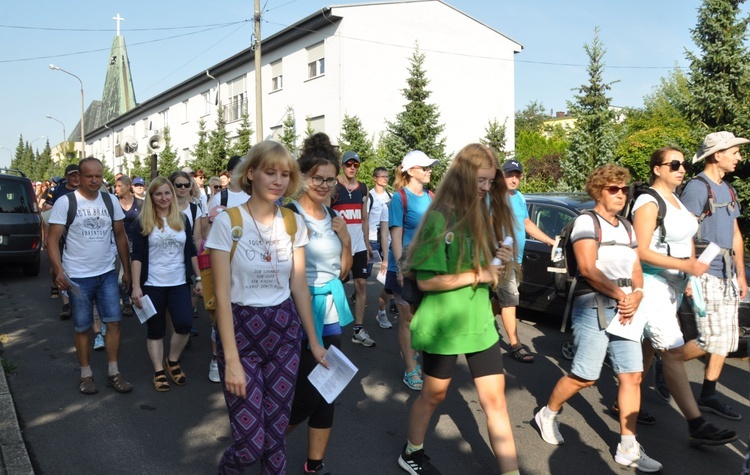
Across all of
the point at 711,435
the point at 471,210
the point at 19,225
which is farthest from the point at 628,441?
the point at 19,225

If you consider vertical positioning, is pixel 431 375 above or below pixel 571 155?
below

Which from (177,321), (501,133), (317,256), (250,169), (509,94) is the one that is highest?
(509,94)

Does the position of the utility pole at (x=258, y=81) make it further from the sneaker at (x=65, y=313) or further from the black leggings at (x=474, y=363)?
the black leggings at (x=474, y=363)

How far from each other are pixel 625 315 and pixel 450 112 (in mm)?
24425

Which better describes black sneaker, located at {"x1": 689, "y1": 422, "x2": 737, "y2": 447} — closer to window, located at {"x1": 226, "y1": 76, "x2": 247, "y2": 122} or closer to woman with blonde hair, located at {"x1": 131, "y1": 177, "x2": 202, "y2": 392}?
woman with blonde hair, located at {"x1": 131, "y1": 177, "x2": 202, "y2": 392}

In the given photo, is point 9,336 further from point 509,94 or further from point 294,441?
point 509,94

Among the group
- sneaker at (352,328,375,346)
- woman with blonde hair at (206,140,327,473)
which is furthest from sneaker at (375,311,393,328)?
woman with blonde hair at (206,140,327,473)

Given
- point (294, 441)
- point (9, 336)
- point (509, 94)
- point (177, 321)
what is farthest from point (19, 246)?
point (509, 94)

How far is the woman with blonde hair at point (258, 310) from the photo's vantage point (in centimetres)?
276

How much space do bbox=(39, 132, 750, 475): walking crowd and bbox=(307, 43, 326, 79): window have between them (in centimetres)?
2113

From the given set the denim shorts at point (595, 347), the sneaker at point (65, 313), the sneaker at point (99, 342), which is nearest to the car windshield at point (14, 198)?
the sneaker at point (65, 313)

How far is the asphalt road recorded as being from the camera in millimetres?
3891

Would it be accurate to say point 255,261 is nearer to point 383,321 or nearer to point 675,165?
point 675,165

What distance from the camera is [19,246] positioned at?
11.6 metres
